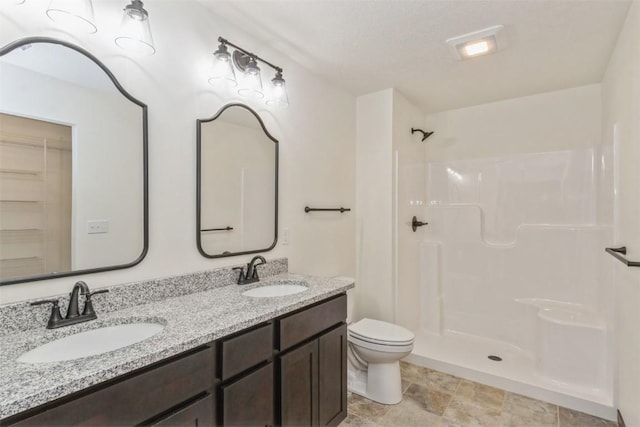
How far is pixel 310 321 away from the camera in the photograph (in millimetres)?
1580

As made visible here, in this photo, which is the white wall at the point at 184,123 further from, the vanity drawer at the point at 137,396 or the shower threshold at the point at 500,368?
the shower threshold at the point at 500,368

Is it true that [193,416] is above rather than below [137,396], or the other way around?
below

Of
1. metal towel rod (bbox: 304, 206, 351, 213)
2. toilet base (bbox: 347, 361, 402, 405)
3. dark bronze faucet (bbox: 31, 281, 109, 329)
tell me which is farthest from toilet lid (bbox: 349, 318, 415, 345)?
dark bronze faucet (bbox: 31, 281, 109, 329)

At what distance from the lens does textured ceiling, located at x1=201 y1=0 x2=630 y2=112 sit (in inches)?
66.9

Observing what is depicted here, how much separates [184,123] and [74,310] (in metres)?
0.94

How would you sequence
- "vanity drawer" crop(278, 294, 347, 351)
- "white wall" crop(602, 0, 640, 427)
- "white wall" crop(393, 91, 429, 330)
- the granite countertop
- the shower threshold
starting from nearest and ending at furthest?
the granite countertop → "vanity drawer" crop(278, 294, 347, 351) → "white wall" crop(602, 0, 640, 427) → the shower threshold → "white wall" crop(393, 91, 429, 330)

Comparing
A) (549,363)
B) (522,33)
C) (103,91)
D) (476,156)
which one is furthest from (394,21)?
(549,363)

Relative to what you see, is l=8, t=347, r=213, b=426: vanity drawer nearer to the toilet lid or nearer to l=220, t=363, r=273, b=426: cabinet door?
l=220, t=363, r=273, b=426: cabinet door

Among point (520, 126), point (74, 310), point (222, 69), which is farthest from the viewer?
point (520, 126)

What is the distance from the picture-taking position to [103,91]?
52.6 inches

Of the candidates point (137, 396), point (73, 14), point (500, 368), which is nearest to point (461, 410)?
point (500, 368)

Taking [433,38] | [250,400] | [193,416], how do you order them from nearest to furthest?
[193,416]
[250,400]
[433,38]

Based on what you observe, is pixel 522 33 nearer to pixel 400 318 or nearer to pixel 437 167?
pixel 437 167

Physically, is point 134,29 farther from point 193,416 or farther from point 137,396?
point 193,416
